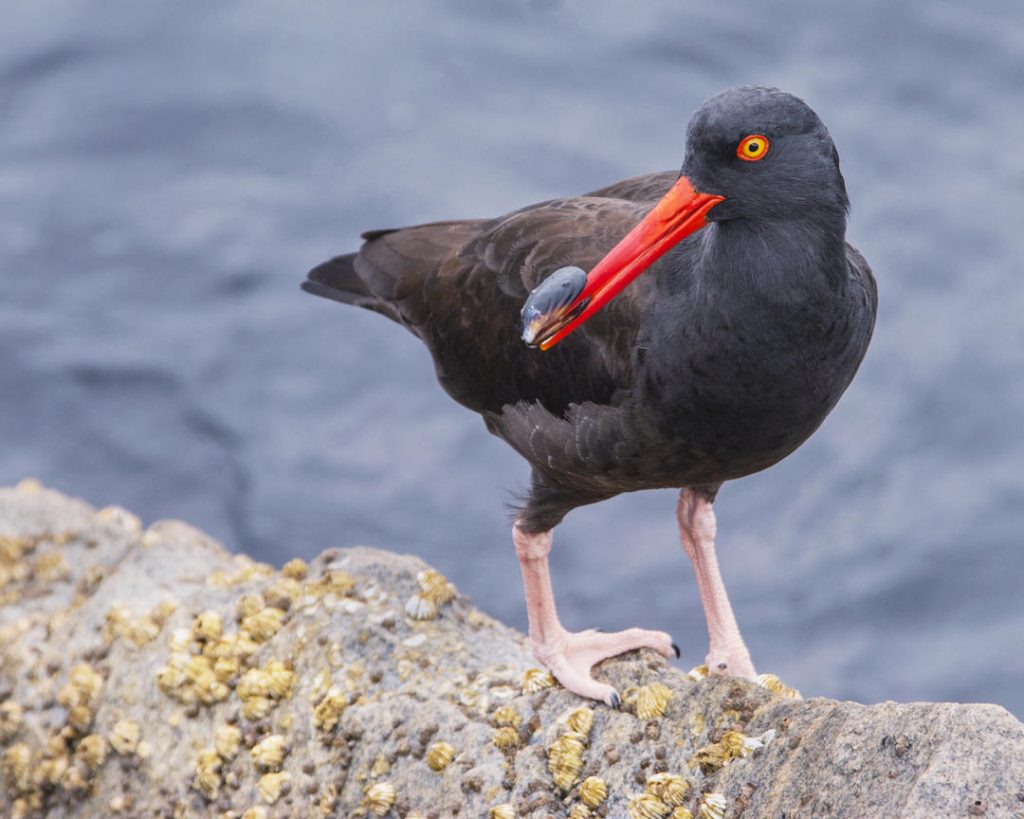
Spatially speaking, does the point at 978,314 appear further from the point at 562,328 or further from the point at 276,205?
the point at 562,328

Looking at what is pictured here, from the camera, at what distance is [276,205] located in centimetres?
1081

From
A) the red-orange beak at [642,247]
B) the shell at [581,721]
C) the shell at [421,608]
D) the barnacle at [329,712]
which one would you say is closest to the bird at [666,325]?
the red-orange beak at [642,247]

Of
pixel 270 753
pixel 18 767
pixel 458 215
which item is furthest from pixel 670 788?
pixel 458 215

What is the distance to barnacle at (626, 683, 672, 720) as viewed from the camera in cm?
451

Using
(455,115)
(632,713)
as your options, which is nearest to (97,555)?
(632,713)

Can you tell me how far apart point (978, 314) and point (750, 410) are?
568cm

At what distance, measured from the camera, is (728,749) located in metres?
4.09

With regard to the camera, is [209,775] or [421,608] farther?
[421,608]

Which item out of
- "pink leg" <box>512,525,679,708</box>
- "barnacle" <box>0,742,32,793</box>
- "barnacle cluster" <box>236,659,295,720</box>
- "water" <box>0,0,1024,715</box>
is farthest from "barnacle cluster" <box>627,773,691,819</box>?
"water" <box>0,0,1024,715</box>

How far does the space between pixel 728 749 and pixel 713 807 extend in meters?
0.22

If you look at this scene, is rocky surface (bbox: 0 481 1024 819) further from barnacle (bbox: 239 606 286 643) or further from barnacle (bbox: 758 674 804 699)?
barnacle (bbox: 758 674 804 699)

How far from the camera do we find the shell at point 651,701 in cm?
451

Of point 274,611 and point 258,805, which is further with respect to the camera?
point 274,611

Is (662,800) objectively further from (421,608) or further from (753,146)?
(753,146)
